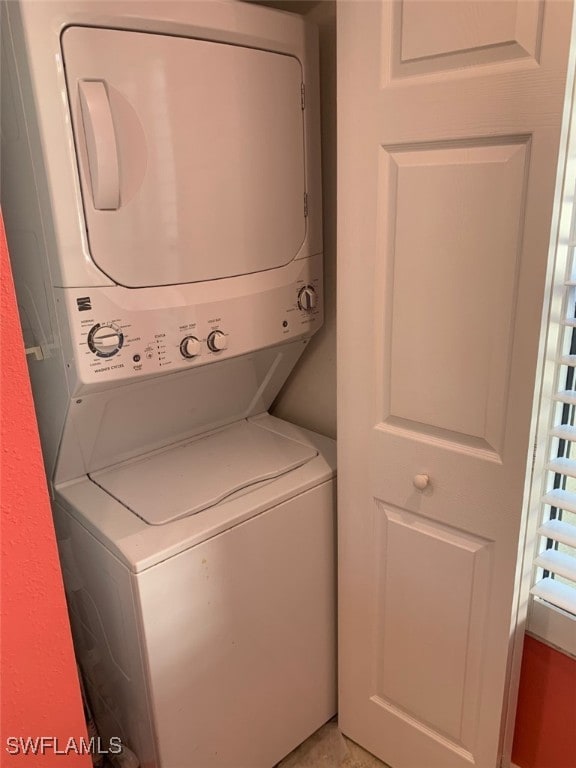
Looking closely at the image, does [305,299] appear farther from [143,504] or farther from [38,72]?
[38,72]

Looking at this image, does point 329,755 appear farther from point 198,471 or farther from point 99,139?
point 99,139

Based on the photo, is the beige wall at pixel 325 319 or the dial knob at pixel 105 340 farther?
the beige wall at pixel 325 319

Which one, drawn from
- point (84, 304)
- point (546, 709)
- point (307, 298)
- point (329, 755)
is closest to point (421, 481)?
point (307, 298)

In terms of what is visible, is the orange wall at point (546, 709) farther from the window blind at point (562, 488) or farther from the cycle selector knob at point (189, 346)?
the cycle selector knob at point (189, 346)

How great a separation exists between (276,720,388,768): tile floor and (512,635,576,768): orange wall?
402 millimetres

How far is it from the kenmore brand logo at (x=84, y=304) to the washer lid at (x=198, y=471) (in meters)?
0.45

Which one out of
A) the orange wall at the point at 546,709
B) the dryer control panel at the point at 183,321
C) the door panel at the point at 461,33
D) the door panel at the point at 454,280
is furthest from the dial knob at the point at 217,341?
the orange wall at the point at 546,709

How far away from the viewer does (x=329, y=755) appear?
→ 5.44ft

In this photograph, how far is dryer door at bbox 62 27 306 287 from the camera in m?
1.08

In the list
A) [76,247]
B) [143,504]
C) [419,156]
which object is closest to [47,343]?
[76,247]

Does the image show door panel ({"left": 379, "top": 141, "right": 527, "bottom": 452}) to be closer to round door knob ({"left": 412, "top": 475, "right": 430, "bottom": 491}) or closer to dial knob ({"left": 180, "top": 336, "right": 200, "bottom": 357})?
round door knob ({"left": 412, "top": 475, "right": 430, "bottom": 491})

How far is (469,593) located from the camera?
51.9 inches

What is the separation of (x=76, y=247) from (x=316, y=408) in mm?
891

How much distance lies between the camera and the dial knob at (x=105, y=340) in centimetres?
116
